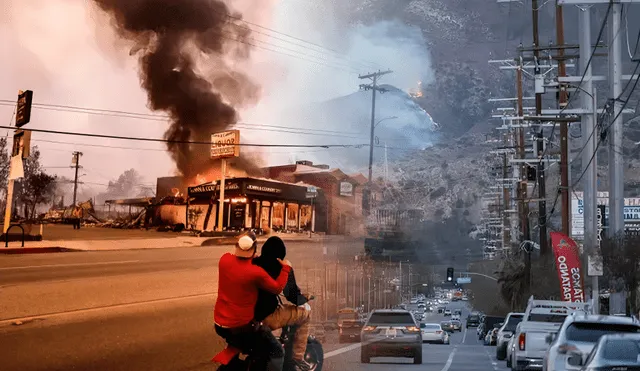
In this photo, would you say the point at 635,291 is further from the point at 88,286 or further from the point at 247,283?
the point at 247,283

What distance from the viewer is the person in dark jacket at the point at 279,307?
7.05 m

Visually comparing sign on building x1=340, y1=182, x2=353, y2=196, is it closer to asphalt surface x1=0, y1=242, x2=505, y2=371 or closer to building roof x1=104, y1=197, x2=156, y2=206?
asphalt surface x1=0, y1=242, x2=505, y2=371

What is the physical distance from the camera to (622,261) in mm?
22953

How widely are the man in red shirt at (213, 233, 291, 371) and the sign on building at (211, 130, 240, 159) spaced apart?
11896 millimetres

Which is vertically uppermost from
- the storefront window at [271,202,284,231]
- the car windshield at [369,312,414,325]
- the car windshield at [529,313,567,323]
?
the storefront window at [271,202,284,231]

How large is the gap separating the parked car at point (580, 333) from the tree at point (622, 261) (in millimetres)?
12628

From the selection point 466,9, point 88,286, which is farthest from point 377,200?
point 466,9

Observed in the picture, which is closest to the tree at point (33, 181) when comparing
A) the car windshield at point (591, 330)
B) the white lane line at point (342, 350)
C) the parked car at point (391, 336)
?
the white lane line at point (342, 350)

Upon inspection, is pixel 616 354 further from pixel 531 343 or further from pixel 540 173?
pixel 540 173

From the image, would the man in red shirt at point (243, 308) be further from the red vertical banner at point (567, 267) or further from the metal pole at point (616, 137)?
the red vertical banner at point (567, 267)

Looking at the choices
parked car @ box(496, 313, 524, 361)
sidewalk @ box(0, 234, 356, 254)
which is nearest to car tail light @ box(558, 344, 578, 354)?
sidewalk @ box(0, 234, 356, 254)

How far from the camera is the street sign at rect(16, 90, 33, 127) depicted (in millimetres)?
14047

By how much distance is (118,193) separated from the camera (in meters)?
16.9

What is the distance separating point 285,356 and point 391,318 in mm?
9250
